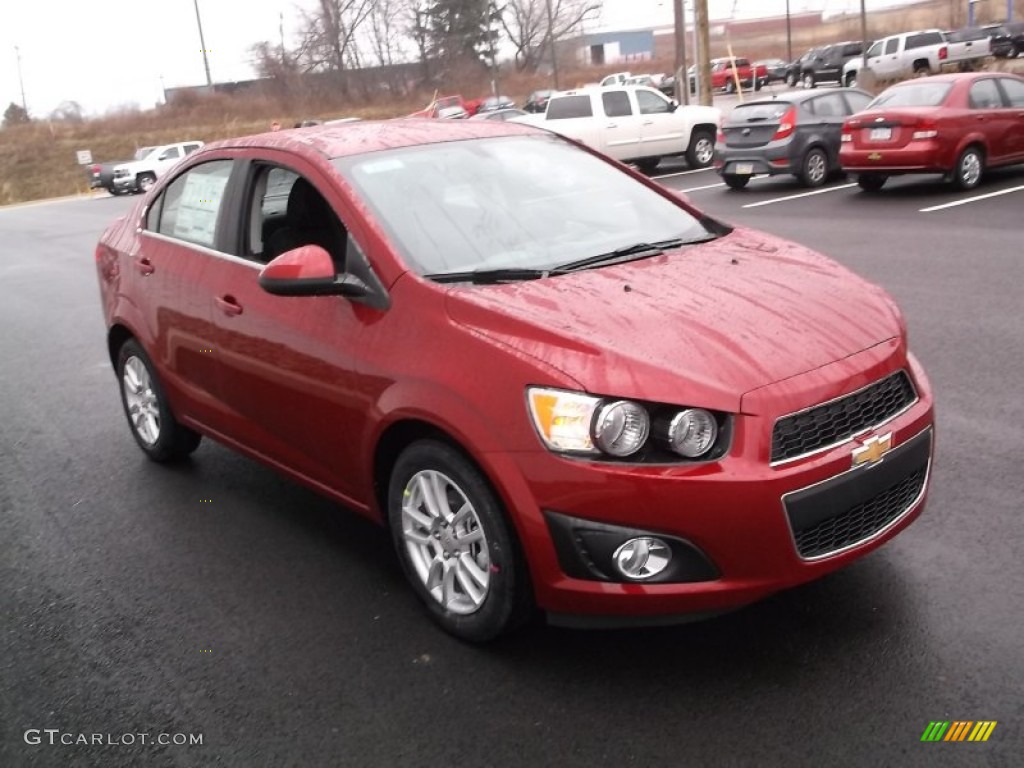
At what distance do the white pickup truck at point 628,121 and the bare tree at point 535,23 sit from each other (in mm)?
61698

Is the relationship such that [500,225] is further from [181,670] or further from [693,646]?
[181,670]

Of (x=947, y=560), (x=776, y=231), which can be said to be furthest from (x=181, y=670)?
(x=776, y=231)

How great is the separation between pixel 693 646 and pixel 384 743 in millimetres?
1053

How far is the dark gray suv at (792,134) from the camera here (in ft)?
53.3

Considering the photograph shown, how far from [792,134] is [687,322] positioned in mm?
13943

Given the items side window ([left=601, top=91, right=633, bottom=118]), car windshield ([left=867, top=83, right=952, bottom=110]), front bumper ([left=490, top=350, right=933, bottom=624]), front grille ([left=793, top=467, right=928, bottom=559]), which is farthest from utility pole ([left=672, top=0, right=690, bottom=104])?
front bumper ([left=490, top=350, right=933, bottom=624])

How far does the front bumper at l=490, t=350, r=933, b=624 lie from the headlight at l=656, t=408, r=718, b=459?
0.19ft

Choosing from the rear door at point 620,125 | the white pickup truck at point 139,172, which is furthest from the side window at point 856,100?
the white pickup truck at point 139,172

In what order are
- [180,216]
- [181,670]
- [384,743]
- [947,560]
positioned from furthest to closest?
1. [180,216]
2. [947,560]
3. [181,670]
4. [384,743]

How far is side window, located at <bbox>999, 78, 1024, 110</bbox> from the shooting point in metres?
14.5

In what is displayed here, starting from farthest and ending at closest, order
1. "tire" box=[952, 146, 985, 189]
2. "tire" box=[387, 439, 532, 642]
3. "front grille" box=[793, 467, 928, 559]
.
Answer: "tire" box=[952, 146, 985, 189]
"tire" box=[387, 439, 532, 642]
"front grille" box=[793, 467, 928, 559]

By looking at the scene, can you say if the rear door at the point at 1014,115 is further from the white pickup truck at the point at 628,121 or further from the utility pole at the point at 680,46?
the utility pole at the point at 680,46

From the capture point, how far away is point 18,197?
48.6 meters

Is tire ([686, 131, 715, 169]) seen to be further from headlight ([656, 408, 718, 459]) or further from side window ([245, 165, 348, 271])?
headlight ([656, 408, 718, 459])
